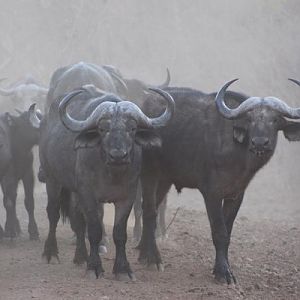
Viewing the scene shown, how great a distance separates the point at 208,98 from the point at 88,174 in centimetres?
192

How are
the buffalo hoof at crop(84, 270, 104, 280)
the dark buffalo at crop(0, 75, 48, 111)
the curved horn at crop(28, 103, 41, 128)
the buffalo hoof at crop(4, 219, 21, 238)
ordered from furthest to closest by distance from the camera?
the dark buffalo at crop(0, 75, 48, 111)
the curved horn at crop(28, 103, 41, 128)
the buffalo hoof at crop(4, 219, 21, 238)
the buffalo hoof at crop(84, 270, 104, 280)

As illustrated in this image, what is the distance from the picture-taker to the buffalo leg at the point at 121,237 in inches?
336

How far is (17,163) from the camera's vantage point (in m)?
11.9

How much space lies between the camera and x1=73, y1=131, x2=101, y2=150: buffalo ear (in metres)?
8.36

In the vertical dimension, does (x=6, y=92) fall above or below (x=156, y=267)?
above

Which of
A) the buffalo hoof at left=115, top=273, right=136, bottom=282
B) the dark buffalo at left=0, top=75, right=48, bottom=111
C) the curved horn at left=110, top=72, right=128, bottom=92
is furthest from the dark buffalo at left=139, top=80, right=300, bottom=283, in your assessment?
the dark buffalo at left=0, top=75, right=48, bottom=111

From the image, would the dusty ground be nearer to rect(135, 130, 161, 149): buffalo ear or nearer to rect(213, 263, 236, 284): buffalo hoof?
rect(213, 263, 236, 284): buffalo hoof

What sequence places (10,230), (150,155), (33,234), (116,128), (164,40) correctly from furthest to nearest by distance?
(164,40), (33,234), (10,230), (150,155), (116,128)

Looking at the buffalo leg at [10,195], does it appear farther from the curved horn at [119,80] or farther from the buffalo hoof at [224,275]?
the buffalo hoof at [224,275]

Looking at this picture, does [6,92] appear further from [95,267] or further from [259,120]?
[259,120]

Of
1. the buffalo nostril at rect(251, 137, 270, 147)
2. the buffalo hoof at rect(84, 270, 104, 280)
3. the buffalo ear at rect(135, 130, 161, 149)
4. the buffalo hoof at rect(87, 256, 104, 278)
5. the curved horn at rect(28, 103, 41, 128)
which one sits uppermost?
the buffalo nostril at rect(251, 137, 270, 147)

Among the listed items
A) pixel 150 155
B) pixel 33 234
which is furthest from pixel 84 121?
pixel 33 234

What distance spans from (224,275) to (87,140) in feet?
6.89

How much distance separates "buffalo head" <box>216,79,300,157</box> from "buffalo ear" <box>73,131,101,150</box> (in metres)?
1.41
